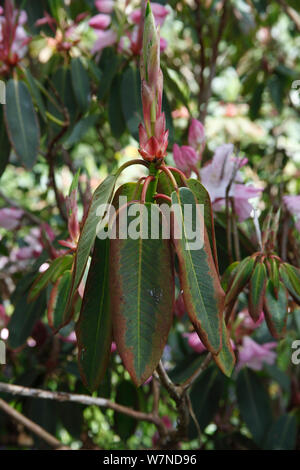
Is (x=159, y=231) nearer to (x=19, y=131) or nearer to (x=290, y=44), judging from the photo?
(x=19, y=131)

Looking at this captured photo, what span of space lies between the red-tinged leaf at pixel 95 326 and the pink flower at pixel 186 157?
→ 1.13 ft

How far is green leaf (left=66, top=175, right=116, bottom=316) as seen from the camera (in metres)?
0.52

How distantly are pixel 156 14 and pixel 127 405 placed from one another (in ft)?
3.28

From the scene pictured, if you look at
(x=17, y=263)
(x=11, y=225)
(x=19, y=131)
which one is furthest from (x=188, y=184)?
(x=17, y=263)

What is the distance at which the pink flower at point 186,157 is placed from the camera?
2.87ft

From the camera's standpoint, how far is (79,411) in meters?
1.42

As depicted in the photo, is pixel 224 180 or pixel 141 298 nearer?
pixel 141 298

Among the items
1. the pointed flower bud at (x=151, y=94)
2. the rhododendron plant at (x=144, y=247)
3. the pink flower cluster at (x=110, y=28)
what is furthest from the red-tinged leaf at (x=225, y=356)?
the pink flower cluster at (x=110, y=28)

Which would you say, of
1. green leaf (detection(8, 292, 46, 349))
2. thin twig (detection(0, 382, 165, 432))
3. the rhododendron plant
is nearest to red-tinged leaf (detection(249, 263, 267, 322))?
the rhododendron plant

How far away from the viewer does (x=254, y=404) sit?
1.35m

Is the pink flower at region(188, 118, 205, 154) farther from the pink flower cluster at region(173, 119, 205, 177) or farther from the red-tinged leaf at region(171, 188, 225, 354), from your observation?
the red-tinged leaf at region(171, 188, 225, 354)

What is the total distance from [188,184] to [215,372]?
0.83m

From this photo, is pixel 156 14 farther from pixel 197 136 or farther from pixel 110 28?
pixel 197 136

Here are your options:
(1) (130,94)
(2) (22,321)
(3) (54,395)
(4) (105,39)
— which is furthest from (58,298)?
(4) (105,39)
